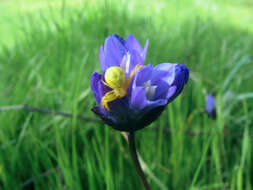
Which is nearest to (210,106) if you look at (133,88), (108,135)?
(108,135)

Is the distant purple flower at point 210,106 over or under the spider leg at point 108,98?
under

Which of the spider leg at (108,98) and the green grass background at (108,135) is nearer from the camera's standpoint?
the spider leg at (108,98)

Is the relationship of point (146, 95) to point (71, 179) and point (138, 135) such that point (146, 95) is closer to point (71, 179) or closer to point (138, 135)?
point (71, 179)

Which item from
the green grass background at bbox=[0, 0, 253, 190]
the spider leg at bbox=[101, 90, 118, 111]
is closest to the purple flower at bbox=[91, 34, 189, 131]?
the spider leg at bbox=[101, 90, 118, 111]

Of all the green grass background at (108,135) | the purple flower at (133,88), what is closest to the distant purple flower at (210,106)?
the green grass background at (108,135)

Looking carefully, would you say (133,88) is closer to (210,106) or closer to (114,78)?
(114,78)

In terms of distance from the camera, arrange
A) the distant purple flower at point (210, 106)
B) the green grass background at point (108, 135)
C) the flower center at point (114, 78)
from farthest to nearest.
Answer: the distant purple flower at point (210, 106), the green grass background at point (108, 135), the flower center at point (114, 78)

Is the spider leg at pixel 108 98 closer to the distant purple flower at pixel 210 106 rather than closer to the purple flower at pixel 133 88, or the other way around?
the purple flower at pixel 133 88

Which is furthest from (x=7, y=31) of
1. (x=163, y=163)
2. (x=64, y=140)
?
(x=163, y=163)
